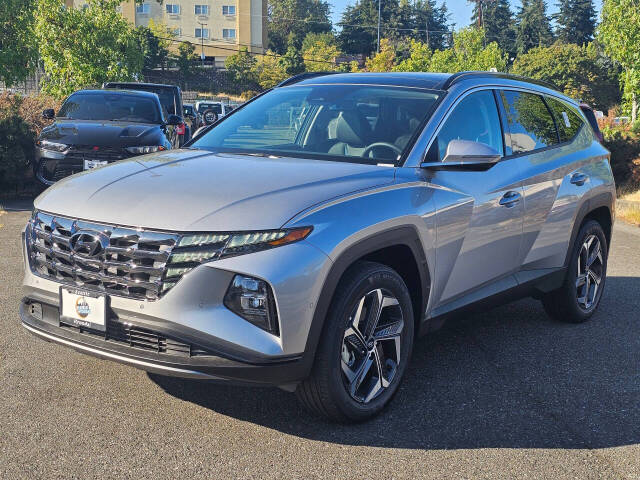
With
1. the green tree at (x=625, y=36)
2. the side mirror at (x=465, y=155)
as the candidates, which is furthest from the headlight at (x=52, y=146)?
the green tree at (x=625, y=36)

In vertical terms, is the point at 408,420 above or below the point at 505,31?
below

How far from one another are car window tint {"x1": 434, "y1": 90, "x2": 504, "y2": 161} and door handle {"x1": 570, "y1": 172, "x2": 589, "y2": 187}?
0.92 m

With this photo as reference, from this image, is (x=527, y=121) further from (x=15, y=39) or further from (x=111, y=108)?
(x=15, y=39)

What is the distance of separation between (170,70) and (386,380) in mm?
85550

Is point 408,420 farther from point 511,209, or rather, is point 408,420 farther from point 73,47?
point 73,47

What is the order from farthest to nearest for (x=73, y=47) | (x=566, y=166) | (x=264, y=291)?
(x=73, y=47), (x=566, y=166), (x=264, y=291)

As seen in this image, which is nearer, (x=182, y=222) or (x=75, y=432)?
(x=182, y=222)

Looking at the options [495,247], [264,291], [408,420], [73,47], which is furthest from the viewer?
[73,47]

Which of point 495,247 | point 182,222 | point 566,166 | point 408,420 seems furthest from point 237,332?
point 566,166

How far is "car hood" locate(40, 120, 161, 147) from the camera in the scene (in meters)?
11.1

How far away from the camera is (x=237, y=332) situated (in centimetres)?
340

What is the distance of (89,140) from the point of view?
11086 millimetres

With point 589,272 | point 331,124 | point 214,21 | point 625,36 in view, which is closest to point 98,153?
point 331,124

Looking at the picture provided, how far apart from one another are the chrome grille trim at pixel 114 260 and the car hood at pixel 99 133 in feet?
24.6
